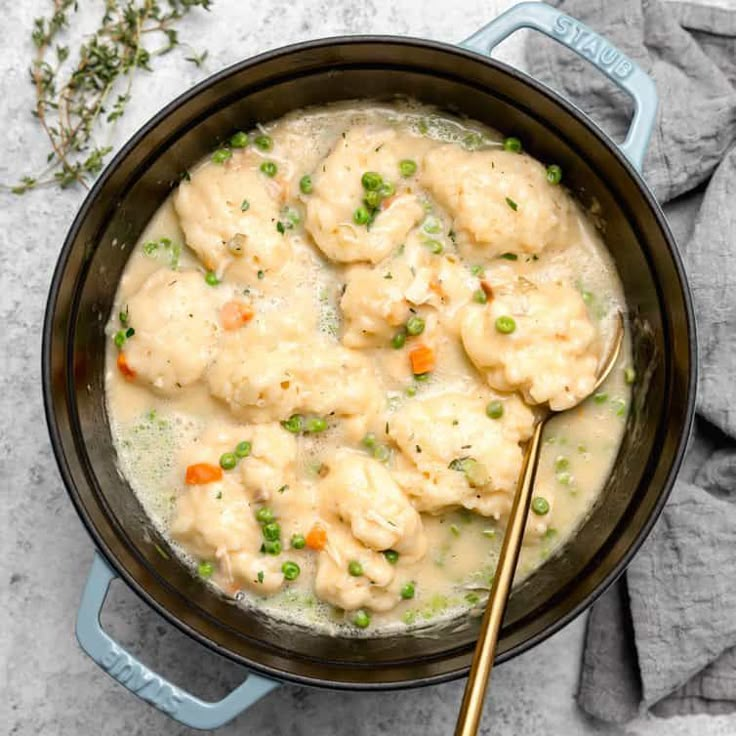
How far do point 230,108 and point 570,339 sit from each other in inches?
49.0

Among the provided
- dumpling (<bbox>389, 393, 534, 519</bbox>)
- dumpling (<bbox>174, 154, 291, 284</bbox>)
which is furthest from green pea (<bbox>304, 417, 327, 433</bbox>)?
dumpling (<bbox>174, 154, 291, 284</bbox>)

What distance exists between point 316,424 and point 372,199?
27.7 inches

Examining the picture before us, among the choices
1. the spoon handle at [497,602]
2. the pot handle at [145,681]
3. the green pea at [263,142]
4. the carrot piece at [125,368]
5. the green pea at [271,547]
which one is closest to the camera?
the spoon handle at [497,602]

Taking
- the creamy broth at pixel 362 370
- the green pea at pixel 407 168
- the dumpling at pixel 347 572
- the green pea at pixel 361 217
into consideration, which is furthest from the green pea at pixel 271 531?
the green pea at pixel 407 168

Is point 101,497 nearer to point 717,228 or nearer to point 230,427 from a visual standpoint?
point 230,427

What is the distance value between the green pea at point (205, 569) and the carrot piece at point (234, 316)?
74 centimetres

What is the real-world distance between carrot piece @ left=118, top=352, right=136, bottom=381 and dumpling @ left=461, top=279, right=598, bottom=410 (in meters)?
1.04

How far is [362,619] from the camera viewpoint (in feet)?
10.0

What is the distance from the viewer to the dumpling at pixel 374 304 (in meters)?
2.95

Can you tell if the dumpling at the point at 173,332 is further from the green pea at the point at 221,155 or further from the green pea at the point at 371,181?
the green pea at the point at 371,181

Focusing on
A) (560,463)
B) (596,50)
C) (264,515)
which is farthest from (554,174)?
(264,515)

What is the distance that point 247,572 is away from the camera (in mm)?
3035

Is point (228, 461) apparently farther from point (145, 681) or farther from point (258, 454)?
point (145, 681)

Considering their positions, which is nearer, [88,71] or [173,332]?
[173,332]
